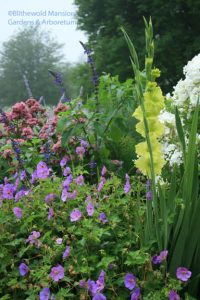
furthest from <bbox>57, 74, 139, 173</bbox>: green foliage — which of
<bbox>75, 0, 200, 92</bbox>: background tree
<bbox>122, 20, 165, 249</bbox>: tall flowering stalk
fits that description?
<bbox>75, 0, 200, 92</bbox>: background tree

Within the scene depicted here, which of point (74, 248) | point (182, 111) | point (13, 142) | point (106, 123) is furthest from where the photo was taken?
point (106, 123)

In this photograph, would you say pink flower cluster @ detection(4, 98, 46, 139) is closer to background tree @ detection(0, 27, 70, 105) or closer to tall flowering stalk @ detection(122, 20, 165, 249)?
tall flowering stalk @ detection(122, 20, 165, 249)

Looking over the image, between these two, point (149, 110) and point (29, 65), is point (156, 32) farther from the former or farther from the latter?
point (29, 65)

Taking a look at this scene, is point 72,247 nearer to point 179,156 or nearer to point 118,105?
point 179,156

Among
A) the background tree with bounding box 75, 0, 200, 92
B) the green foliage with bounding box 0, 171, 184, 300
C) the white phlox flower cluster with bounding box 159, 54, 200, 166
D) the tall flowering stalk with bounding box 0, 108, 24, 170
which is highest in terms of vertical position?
the background tree with bounding box 75, 0, 200, 92

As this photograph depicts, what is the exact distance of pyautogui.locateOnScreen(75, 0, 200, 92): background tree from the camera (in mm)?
16047

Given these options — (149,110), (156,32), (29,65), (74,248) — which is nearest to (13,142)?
(74,248)

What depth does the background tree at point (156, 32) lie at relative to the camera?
16047 mm

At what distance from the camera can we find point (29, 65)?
42.8m

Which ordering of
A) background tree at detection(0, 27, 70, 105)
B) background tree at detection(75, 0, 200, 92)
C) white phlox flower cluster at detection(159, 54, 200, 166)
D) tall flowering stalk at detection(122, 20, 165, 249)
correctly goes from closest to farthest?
tall flowering stalk at detection(122, 20, 165, 249) → white phlox flower cluster at detection(159, 54, 200, 166) → background tree at detection(75, 0, 200, 92) → background tree at detection(0, 27, 70, 105)

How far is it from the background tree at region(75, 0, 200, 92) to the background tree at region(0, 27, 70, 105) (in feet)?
71.4

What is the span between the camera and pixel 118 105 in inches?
140

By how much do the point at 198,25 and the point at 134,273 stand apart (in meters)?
15.8

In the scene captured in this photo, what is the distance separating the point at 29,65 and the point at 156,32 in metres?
27.3
